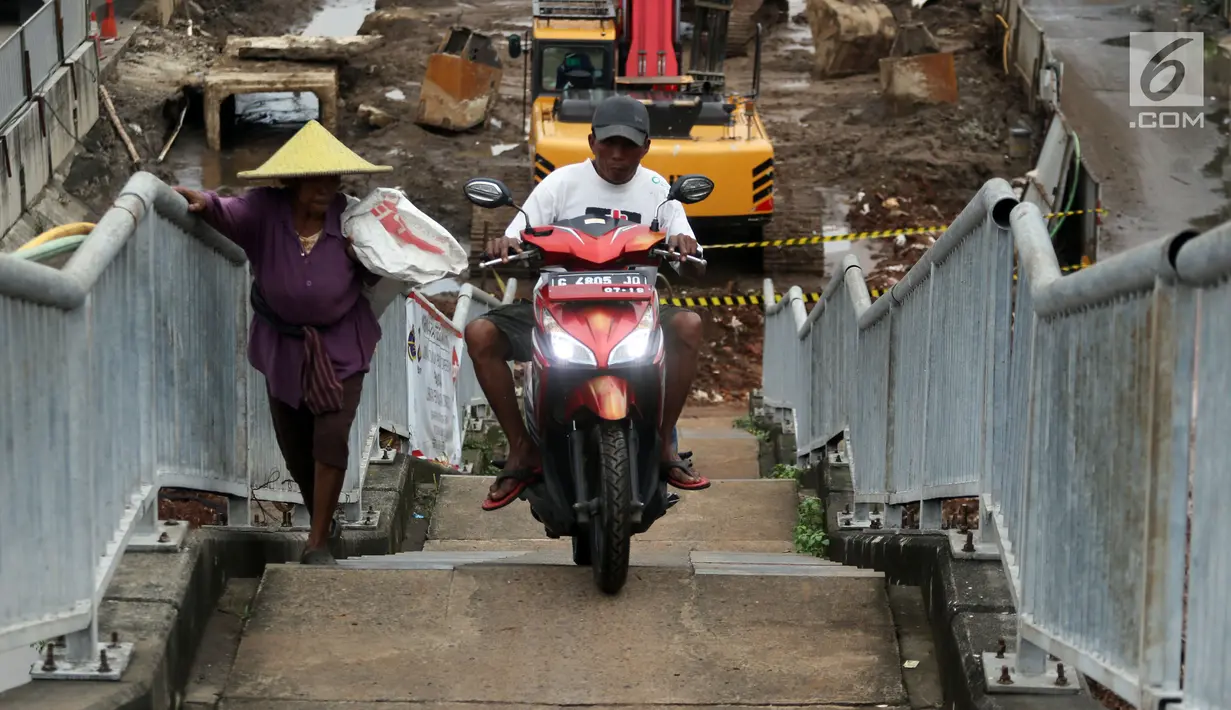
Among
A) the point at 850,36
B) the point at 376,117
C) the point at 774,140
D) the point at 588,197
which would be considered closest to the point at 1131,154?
the point at 774,140

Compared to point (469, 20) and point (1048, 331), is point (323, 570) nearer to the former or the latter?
point (1048, 331)

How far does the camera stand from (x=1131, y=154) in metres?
22.7

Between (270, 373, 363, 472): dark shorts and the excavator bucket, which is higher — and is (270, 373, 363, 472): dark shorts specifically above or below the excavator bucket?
above

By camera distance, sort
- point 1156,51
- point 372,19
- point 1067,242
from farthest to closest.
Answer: point 372,19 → point 1156,51 → point 1067,242

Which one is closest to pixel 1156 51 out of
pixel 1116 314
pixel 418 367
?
pixel 418 367

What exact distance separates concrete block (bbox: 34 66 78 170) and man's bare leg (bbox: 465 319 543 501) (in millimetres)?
14911

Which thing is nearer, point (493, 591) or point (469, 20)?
point (493, 591)

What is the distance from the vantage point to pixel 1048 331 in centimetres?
443

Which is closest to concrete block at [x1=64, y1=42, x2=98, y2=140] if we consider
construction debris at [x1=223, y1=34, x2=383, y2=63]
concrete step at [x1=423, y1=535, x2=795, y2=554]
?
construction debris at [x1=223, y1=34, x2=383, y2=63]

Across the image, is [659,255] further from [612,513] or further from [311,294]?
[311,294]

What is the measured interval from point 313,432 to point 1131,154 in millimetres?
18286

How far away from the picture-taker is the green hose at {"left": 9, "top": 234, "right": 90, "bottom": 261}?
4977mm

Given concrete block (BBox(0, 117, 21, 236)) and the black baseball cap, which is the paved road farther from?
the black baseball cap

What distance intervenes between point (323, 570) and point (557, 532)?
1055 mm
